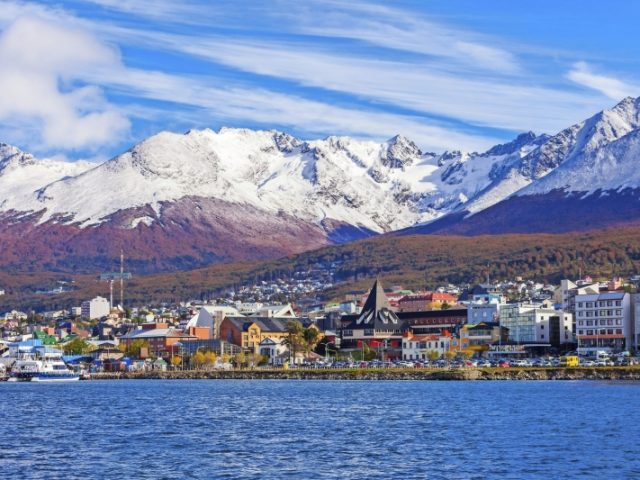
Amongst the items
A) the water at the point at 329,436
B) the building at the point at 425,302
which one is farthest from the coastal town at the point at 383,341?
the water at the point at 329,436

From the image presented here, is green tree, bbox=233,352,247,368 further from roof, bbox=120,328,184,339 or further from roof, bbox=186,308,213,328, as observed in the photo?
roof, bbox=186,308,213,328

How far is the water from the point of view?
135 ft

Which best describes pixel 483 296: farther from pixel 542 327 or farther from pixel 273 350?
pixel 273 350

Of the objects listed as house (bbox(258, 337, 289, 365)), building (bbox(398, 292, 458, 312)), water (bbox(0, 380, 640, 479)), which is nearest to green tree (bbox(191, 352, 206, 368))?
house (bbox(258, 337, 289, 365))

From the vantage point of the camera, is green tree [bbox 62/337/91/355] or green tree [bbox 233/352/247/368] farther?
green tree [bbox 62/337/91/355]

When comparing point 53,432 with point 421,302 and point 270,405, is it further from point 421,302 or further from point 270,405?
Result: point 421,302

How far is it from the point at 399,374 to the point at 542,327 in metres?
31.5

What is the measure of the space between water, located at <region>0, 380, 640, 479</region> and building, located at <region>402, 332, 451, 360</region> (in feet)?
191

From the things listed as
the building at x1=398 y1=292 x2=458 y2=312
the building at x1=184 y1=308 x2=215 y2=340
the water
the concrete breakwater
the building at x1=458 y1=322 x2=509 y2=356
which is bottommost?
the water

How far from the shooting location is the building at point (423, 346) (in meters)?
142

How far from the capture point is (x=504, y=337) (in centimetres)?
14238

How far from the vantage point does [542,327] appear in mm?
138875

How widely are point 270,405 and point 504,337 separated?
244 feet

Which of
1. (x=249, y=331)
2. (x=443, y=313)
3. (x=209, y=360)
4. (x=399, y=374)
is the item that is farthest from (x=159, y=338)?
(x=399, y=374)
